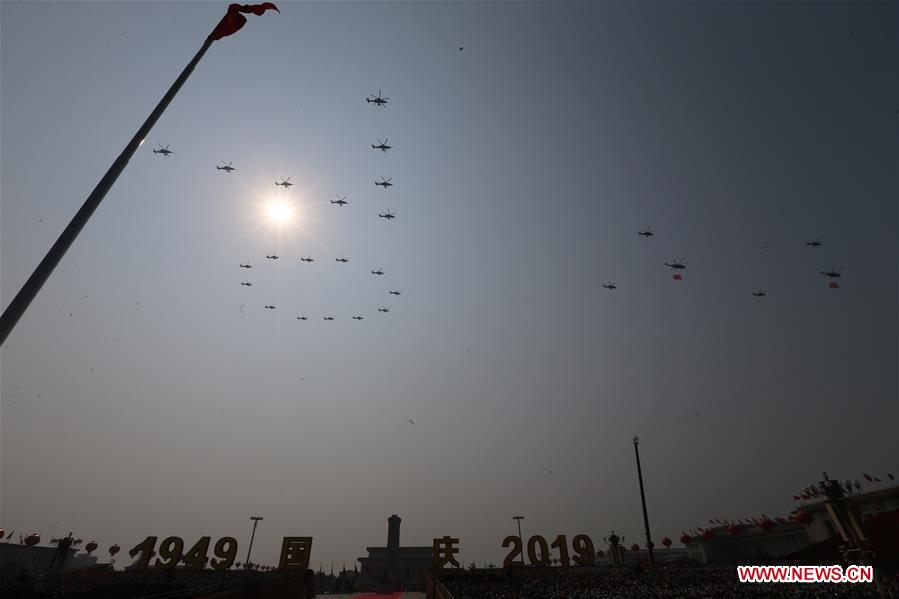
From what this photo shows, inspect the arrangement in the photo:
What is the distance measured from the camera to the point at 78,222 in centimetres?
905

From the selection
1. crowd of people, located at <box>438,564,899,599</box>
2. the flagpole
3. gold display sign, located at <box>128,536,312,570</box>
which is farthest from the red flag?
gold display sign, located at <box>128,536,312,570</box>

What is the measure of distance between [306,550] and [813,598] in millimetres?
40857

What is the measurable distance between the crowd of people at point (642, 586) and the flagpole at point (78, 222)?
2523 cm

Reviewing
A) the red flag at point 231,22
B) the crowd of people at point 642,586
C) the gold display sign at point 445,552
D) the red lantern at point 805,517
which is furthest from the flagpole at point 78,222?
the red lantern at point 805,517

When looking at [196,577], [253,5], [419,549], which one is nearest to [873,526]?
Result: [253,5]

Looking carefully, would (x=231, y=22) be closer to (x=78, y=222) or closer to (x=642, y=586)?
(x=78, y=222)

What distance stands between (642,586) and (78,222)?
36743 mm

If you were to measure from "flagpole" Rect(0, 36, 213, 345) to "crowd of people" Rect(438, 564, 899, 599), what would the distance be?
82.8ft

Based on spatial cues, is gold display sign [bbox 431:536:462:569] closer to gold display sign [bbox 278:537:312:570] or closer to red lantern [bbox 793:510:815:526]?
gold display sign [bbox 278:537:312:570]

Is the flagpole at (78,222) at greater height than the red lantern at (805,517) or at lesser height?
greater

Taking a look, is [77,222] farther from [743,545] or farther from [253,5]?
[743,545]

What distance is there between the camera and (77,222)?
9.04 metres

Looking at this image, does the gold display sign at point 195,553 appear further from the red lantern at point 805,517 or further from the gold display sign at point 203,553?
the red lantern at point 805,517

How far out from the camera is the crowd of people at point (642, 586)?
24.6 m
